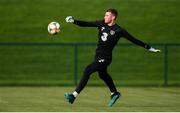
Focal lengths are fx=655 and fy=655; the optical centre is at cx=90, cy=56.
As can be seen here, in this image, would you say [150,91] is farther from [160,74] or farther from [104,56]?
[104,56]

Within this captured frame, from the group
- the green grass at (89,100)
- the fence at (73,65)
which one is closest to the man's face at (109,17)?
the green grass at (89,100)

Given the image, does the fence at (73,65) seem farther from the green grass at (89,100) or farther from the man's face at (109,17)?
the man's face at (109,17)

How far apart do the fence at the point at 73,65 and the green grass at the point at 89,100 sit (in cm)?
174

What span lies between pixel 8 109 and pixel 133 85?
824 cm

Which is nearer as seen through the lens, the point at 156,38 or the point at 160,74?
the point at 160,74

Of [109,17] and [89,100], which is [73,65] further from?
[109,17]

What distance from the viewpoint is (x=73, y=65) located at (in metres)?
23.3

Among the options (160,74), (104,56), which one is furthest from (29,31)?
(104,56)

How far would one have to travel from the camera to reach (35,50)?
76.2 feet

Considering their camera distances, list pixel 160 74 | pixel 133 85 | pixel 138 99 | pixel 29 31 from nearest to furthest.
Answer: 1. pixel 138 99
2. pixel 133 85
3. pixel 160 74
4. pixel 29 31

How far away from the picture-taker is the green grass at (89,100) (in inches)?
586

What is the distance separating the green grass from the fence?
174 centimetres

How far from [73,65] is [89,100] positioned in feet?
21.2

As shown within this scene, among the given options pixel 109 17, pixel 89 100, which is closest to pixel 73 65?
pixel 89 100
